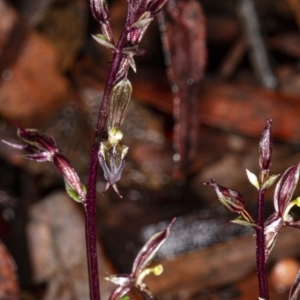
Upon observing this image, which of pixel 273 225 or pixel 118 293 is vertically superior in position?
pixel 273 225

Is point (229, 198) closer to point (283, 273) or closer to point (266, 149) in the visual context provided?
point (266, 149)

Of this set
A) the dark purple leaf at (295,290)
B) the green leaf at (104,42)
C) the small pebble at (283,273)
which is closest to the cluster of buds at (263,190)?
the dark purple leaf at (295,290)

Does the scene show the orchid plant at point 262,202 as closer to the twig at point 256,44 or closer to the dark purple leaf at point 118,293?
the dark purple leaf at point 118,293

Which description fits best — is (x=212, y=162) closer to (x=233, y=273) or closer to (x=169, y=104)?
(x=169, y=104)

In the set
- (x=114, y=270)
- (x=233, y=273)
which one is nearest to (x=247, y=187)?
(x=233, y=273)

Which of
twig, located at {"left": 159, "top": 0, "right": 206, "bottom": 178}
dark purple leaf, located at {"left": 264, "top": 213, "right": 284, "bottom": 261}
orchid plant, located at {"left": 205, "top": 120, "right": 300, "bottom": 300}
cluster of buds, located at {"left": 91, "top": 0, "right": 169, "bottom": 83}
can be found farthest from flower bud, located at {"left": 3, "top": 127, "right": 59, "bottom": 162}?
twig, located at {"left": 159, "top": 0, "right": 206, "bottom": 178}

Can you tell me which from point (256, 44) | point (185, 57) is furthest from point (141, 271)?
point (256, 44)

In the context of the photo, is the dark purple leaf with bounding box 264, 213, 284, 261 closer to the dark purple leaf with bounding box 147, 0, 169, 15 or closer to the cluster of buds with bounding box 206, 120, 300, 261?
the cluster of buds with bounding box 206, 120, 300, 261
